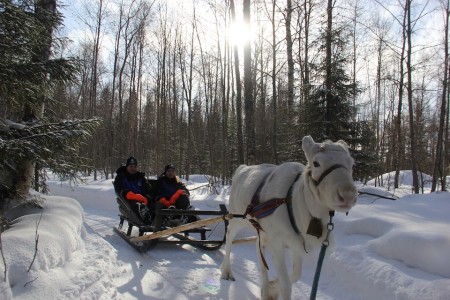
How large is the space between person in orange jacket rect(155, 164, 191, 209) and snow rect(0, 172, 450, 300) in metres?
0.86

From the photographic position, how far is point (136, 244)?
6.76 m

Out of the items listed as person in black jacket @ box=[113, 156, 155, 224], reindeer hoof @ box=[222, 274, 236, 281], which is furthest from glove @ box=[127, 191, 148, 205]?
reindeer hoof @ box=[222, 274, 236, 281]

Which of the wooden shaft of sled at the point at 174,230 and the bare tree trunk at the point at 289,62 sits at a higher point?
the bare tree trunk at the point at 289,62

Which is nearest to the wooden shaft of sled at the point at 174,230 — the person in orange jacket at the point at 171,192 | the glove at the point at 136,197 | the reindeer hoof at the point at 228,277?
the reindeer hoof at the point at 228,277

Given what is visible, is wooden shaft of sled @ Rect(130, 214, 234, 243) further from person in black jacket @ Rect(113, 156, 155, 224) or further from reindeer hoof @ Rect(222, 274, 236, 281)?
reindeer hoof @ Rect(222, 274, 236, 281)

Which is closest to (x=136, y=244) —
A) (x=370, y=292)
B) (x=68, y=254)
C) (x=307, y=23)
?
(x=68, y=254)

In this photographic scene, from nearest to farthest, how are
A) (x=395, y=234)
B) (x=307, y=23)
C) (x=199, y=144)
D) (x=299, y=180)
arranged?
(x=299, y=180), (x=395, y=234), (x=307, y=23), (x=199, y=144)

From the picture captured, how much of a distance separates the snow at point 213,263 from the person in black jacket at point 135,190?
747 mm

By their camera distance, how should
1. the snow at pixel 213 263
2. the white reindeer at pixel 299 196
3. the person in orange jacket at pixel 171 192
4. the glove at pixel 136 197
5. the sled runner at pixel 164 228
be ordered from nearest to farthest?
the white reindeer at pixel 299 196
the snow at pixel 213 263
the sled runner at pixel 164 228
the glove at pixel 136 197
the person in orange jacket at pixel 171 192

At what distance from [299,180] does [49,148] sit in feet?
12.8

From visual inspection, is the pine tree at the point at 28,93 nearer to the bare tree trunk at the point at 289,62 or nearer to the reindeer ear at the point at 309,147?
the reindeer ear at the point at 309,147

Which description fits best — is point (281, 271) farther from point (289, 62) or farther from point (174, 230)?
point (289, 62)

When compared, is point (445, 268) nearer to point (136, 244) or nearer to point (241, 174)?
point (241, 174)

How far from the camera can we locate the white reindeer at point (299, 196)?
108 inches
